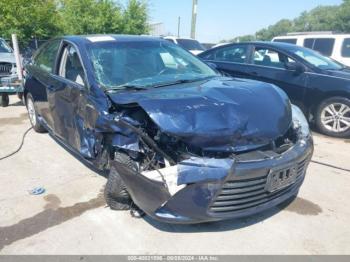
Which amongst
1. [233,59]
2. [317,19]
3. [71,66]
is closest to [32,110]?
[71,66]

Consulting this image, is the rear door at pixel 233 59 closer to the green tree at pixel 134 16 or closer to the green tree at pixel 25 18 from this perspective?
the green tree at pixel 134 16

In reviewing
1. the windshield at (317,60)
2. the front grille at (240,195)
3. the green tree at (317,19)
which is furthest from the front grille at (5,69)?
the green tree at (317,19)

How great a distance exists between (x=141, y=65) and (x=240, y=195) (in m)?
1.97

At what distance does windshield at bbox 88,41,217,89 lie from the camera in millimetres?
3689

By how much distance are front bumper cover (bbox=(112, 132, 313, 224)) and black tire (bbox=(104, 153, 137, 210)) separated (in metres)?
0.19

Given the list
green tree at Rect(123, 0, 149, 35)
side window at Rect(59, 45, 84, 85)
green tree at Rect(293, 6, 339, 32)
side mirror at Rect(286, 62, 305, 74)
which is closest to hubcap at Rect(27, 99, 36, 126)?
side window at Rect(59, 45, 84, 85)

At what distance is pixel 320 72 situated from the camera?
20.0ft

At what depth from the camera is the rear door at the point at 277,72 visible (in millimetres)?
6285

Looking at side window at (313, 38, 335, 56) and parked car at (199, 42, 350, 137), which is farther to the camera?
side window at (313, 38, 335, 56)

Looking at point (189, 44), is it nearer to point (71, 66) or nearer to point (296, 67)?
point (296, 67)

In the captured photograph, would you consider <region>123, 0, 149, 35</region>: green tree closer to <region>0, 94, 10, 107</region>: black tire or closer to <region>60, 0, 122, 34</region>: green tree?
<region>60, 0, 122, 34</region>: green tree

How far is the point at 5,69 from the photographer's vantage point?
829 cm

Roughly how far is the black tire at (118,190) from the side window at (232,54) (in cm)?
460

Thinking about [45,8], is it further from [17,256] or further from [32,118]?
[17,256]
